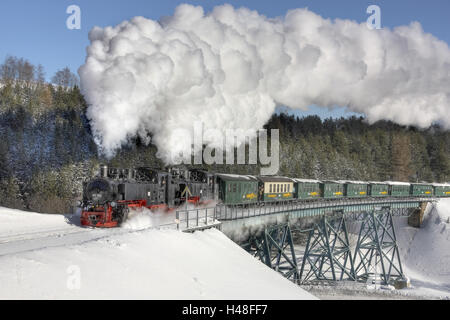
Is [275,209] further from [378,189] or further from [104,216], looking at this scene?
[378,189]

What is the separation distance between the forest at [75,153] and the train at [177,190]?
1264mm

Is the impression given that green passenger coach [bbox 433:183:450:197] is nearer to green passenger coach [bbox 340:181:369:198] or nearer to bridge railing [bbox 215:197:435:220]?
bridge railing [bbox 215:197:435:220]

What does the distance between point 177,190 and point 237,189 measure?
763 centimetres

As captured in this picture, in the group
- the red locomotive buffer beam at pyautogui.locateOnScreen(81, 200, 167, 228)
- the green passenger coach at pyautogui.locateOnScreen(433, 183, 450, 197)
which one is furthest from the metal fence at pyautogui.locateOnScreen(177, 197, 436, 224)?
the green passenger coach at pyautogui.locateOnScreen(433, 183, 450, 197)

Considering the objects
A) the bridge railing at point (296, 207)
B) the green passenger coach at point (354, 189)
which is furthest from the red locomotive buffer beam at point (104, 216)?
the green passenger coach at point (354, 189)

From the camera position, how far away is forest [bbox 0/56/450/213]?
1658 inches

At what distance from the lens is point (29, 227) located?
16.5m

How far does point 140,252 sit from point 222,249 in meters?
4.53

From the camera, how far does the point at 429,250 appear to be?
148ft

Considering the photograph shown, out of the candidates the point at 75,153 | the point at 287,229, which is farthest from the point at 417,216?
the point at 75,153

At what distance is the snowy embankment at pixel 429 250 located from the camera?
37094 millimetres

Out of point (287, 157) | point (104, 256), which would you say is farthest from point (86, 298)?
point (287, 157)
